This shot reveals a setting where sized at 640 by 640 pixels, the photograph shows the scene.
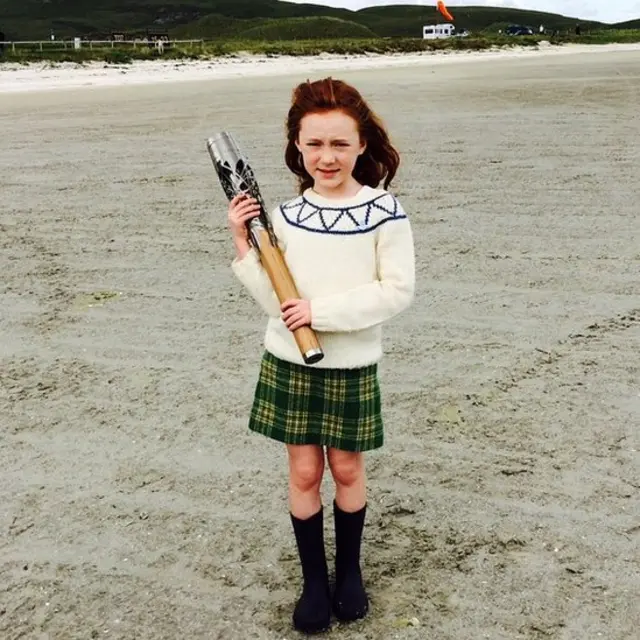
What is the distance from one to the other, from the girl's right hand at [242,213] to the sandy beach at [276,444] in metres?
1.28

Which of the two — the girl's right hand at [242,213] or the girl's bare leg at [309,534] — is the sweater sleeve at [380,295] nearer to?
the girl's right hand at [242,213]

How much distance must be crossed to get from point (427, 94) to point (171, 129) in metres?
7.45

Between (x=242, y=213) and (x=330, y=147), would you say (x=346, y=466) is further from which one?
(x=330, y=147)

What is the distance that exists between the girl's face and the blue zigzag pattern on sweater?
70mm

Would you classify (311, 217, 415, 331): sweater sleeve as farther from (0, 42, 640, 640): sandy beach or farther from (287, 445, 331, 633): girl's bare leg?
(0, 42, 640, 640): sandy beach

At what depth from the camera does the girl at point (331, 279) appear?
7.66ft

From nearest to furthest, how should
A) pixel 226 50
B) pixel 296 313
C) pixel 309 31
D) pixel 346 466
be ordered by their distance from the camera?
pixel 296 313 < pixel 346 466 < pixel 226 50 < pixel 309 31

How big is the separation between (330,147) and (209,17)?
14603cm

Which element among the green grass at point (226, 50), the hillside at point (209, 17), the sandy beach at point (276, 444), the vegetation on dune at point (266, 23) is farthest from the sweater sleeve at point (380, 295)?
the hillside at point (209, 17)

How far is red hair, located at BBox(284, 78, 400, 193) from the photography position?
2.33 m

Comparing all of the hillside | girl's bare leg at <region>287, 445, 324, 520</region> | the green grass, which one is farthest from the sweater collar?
the hillside

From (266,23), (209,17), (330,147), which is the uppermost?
(209,17)

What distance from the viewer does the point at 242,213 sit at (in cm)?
239

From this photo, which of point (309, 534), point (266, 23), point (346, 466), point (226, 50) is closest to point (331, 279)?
point (346, 466)
